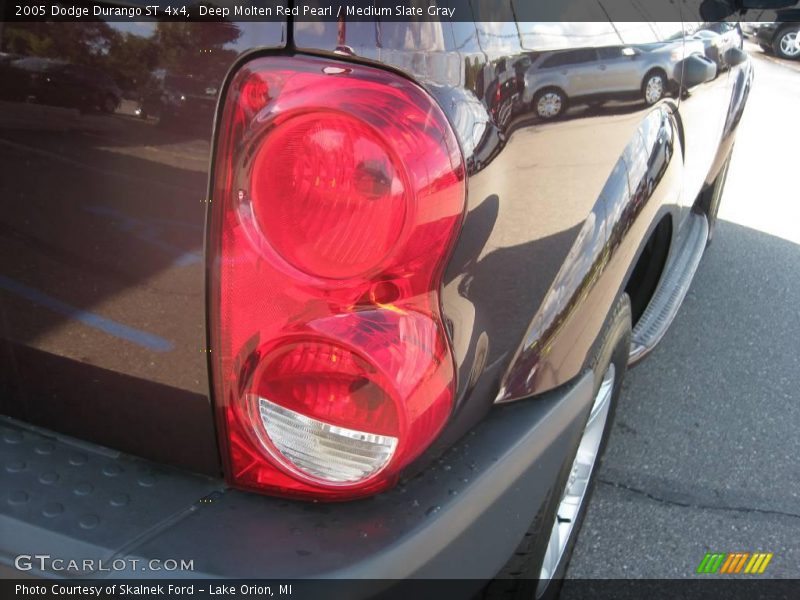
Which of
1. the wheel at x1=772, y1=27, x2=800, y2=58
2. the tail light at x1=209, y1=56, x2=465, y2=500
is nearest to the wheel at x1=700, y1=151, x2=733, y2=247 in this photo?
the tail light at x1=209, y1=56, x2=465, y2=500

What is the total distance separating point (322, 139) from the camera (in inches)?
40.3

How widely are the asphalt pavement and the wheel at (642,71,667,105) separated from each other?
1.36 meters

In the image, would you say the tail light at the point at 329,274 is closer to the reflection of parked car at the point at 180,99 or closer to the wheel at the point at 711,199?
the reflection of parked car at the point at 180,99

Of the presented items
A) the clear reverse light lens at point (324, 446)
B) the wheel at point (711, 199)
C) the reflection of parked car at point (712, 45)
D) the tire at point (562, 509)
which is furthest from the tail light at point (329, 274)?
the wheel at point (711, 199)

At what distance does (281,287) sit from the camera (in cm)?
111

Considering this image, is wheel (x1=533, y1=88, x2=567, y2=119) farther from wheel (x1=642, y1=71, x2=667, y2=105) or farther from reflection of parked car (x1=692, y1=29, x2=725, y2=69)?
reflection of parked car (x1=692, y1=29, x2=725, y2=69)

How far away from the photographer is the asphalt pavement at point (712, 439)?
2.37 metres

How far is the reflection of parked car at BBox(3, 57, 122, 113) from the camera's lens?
1.07m

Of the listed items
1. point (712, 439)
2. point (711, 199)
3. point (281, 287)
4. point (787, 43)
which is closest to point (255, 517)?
point (281, 287)

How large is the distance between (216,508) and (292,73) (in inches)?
25.8

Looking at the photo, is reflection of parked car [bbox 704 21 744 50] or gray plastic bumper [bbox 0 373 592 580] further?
reflection of parked car [bbox 704 21 744 50]

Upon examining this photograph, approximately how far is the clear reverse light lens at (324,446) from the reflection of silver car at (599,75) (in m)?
0.60

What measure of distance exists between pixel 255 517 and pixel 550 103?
0.83m

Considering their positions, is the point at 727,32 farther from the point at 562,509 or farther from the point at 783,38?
the point at 783,38
